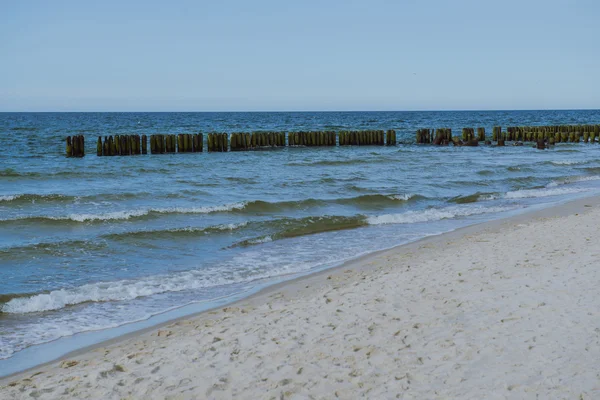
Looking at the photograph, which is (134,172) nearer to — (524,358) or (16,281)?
(16,281)

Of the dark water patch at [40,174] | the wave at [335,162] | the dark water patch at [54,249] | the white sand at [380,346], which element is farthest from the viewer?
the wave at [335,162]

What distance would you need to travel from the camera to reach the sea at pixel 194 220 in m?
8.41

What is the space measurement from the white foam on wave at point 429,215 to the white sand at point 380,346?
615cm

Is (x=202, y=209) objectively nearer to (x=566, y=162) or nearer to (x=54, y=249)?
(x=54, y=249)

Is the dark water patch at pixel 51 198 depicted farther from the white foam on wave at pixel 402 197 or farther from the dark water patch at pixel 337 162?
the dark water patch at pixel 337 162

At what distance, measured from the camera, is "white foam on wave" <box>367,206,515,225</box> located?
1520 centimetres

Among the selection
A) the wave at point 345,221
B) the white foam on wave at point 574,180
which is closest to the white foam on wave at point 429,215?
the wave at point 345,221

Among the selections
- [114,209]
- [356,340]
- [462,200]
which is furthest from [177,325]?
[462,200]

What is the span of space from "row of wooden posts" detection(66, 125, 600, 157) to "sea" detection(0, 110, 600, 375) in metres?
1.67

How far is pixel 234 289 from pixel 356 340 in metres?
3.47

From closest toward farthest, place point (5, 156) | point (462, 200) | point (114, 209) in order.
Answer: point (114, 209) → point (462, 200) → point (5, 156)

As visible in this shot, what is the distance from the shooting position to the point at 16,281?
9.65 metres

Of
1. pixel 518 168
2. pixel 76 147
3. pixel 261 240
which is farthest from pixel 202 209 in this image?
pixel 76 147

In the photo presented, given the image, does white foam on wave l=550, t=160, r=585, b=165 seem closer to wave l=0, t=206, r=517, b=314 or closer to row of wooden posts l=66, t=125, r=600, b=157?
row of wooden posts l=66, t=125, r=600, b=157
